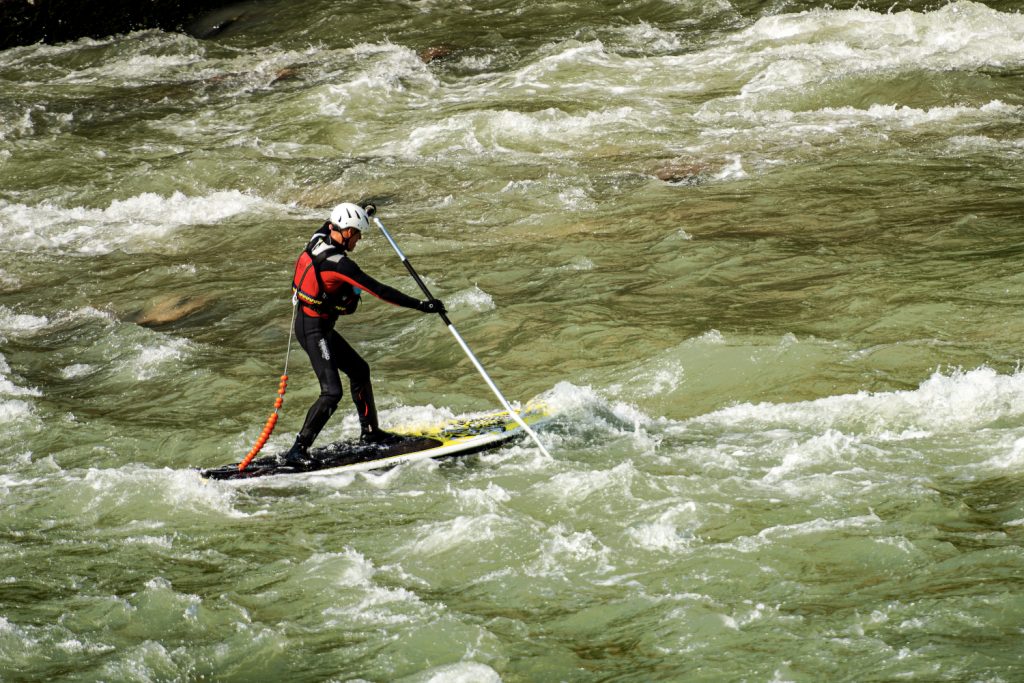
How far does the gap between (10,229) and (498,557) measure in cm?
1260

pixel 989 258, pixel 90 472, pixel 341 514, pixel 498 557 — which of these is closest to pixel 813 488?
pixel 498 557

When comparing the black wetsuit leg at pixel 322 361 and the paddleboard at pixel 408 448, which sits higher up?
the black wetsuit leg at pixel 322 361

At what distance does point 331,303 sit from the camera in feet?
28.9

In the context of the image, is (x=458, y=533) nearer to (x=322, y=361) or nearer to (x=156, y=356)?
(x=322, y=361)

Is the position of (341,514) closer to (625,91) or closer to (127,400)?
(127,400)

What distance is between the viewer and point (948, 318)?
33.7 ft

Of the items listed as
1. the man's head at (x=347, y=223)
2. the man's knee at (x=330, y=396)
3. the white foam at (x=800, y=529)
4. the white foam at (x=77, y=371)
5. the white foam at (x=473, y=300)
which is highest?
the man's head at (x=347, y=223)

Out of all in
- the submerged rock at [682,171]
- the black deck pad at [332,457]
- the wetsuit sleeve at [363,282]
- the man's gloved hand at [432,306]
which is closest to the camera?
the wetsuit sleeve at [363,282]

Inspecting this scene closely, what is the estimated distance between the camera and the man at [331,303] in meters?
8.54

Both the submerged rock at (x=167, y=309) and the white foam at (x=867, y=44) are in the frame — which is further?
the white foam at (x=867, y=44)

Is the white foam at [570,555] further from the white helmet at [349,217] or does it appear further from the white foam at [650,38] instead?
the white foam at [650,38]

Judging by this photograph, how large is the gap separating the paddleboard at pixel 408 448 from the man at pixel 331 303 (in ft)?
0.63

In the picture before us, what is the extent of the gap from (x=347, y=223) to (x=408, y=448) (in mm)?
1986

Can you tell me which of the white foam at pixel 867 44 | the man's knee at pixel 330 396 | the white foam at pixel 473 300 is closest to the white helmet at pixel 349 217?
the man's knee at pixel 330 396
